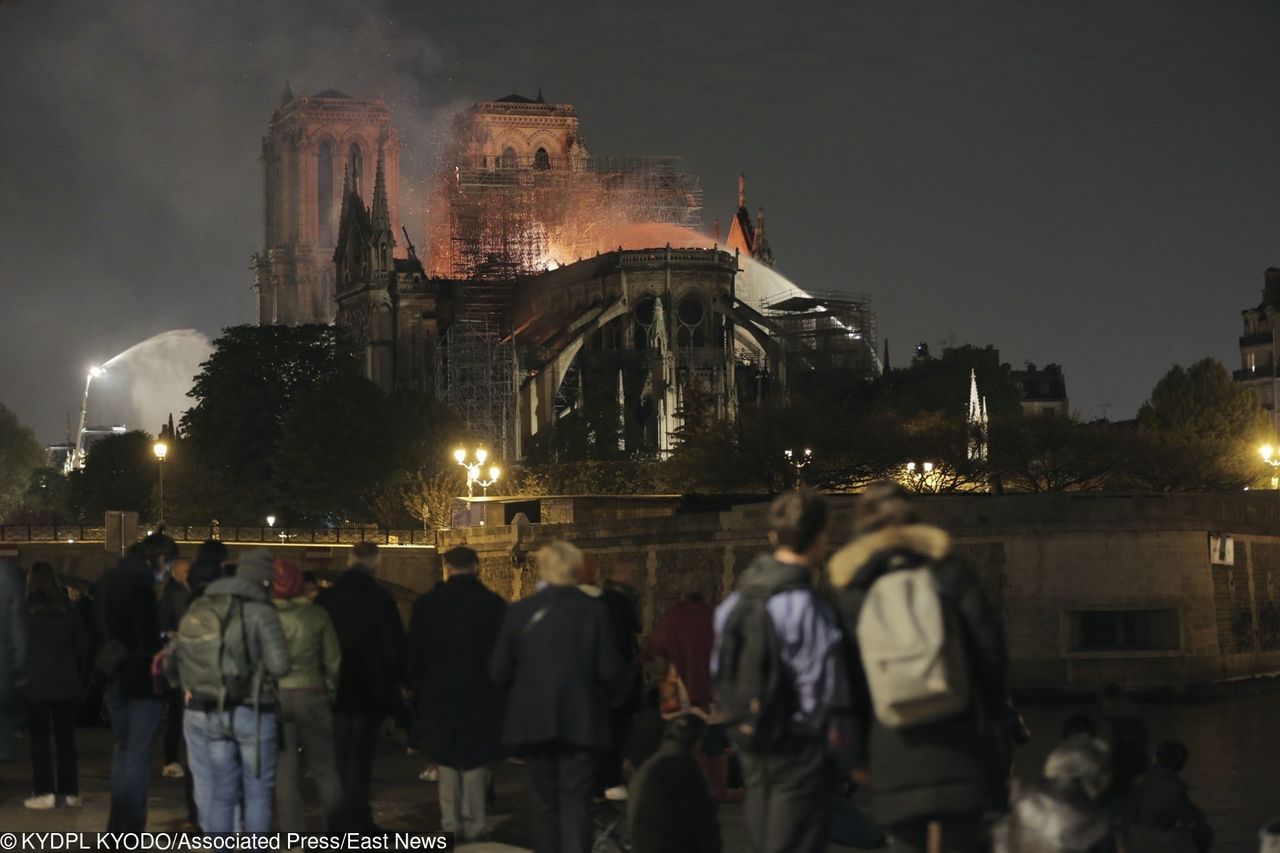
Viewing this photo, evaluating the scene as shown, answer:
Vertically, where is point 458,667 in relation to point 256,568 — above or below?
below

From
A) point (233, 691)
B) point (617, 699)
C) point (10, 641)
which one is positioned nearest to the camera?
point (10, 641)

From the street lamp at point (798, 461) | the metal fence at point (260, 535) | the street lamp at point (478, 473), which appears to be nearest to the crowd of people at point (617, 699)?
the street lamp at point (478, 473)

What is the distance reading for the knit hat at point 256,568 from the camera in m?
13.2

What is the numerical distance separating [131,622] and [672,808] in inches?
170

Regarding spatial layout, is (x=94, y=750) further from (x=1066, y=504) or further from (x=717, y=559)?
(x=717, y=559)

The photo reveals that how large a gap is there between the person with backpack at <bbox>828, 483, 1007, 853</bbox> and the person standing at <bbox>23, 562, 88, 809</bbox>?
887 centimetres

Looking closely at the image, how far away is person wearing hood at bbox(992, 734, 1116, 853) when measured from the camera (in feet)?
30.3

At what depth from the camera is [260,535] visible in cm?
7956

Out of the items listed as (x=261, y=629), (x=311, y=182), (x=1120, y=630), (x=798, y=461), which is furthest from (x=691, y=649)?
(x=311, y=182)

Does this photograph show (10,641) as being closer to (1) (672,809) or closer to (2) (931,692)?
(1) (672,809)

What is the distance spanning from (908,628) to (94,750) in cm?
1505

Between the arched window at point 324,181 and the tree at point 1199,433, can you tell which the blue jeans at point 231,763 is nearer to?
the tree at point 1199,433

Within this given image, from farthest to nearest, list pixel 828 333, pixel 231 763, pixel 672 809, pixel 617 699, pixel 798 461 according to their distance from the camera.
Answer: pixel 828 333 < pixel 798 461 < pixel 617 699 < pixel 231 763 < pixel 672 809

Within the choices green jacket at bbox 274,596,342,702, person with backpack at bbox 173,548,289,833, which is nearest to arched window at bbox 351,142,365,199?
green jacket at bbox 274,596,342,702
